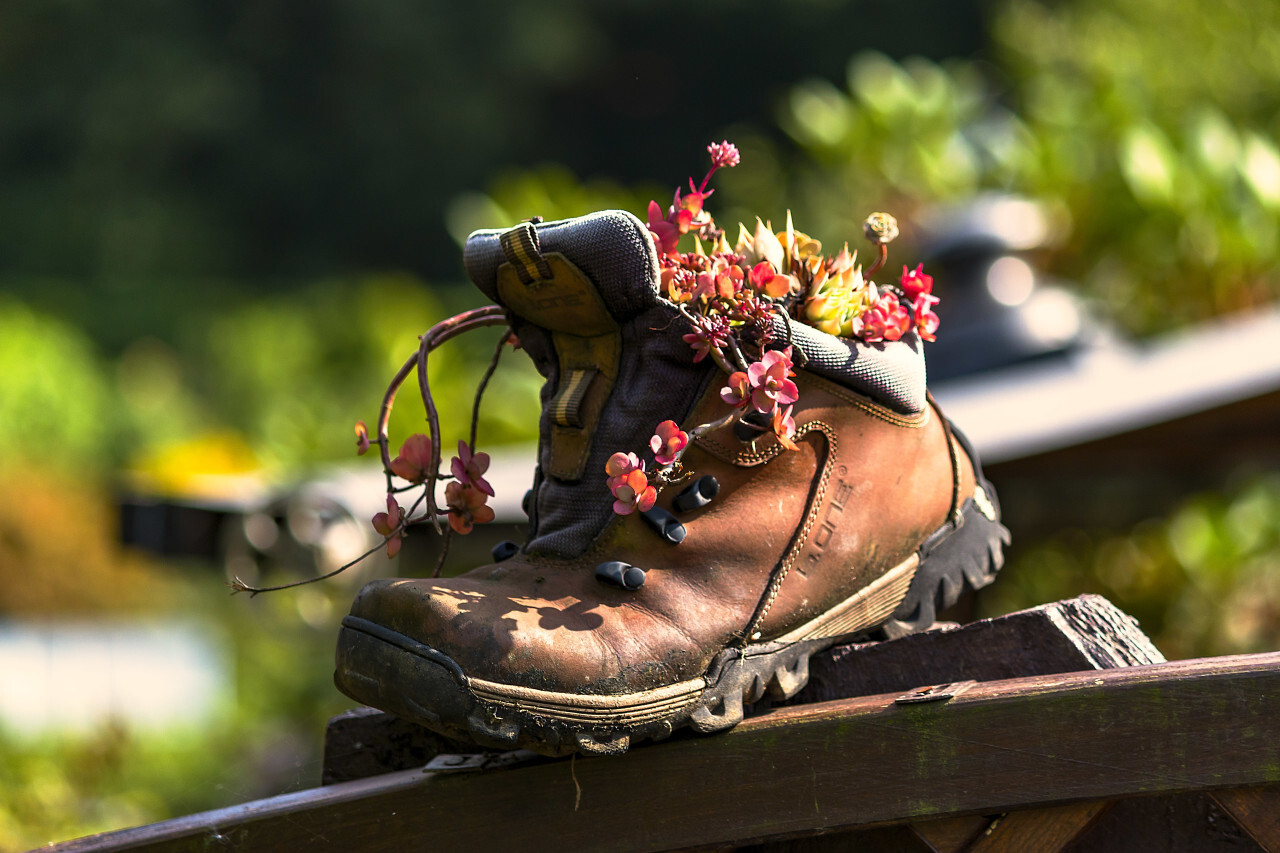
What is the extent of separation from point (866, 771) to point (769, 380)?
34 centimetres

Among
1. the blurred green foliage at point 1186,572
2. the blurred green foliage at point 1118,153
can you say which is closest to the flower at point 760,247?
the blurred green foliage at point 1186,572

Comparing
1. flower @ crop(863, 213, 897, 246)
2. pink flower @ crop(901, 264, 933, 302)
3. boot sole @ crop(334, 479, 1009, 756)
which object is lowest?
boot sole @ crop(334, 479, 1009, 756)

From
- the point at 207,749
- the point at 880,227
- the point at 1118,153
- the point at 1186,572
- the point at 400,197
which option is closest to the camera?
the point at 880,227

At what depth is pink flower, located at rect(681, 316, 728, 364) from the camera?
1.11 meters

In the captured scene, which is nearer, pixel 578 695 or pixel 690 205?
pixel 578 695

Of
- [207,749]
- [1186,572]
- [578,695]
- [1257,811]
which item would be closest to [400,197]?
[207,749]

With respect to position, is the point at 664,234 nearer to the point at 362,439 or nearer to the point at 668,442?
the point at 668,442

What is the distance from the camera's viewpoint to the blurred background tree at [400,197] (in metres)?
4.07

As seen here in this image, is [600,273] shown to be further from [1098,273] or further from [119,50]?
[119,50]

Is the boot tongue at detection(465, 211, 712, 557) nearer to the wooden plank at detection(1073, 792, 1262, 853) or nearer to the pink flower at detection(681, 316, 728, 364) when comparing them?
the pink flower at detection(681, 316, 728, 364)

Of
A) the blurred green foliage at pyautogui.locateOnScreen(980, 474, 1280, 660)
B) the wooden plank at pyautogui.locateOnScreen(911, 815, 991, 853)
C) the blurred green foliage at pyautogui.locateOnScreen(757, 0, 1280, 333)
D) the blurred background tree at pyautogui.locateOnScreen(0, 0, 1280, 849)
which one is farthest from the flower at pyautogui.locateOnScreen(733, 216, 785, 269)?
the blurred green foliage at pyautogui.locateOnScreen(757, 0, 1280, 333)

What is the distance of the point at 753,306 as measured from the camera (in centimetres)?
113

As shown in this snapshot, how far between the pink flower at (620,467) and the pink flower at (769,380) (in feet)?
0.38

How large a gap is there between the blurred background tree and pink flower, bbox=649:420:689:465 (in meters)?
0.63
